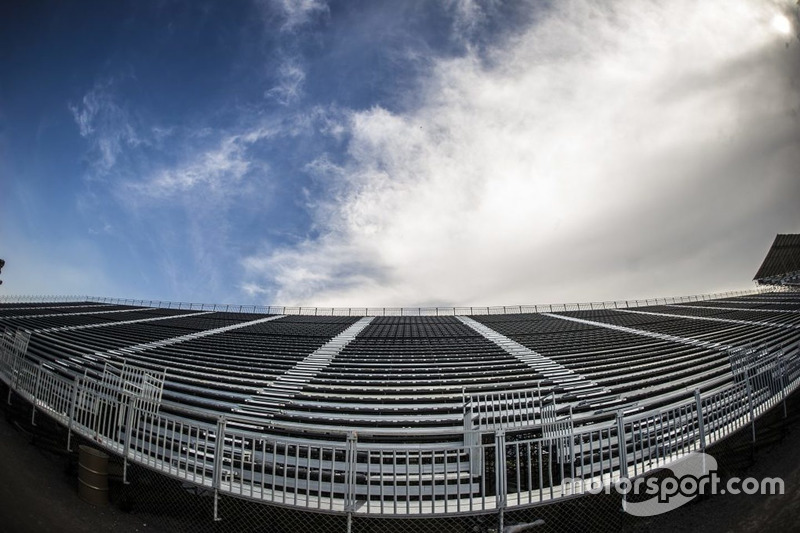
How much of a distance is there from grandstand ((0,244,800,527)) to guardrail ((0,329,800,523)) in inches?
1.4

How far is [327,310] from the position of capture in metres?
34.3

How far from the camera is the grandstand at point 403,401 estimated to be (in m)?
4.13

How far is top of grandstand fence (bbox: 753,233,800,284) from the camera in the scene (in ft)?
118

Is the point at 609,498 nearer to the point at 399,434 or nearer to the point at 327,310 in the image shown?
the point at 399,434

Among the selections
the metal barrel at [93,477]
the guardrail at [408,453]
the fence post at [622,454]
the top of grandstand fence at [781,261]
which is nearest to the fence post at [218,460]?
the guardrail at [408,453]

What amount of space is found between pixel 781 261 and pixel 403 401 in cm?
5020

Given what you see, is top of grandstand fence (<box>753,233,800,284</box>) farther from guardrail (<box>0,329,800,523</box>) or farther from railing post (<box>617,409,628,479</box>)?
railing post (<box>617,409,628,479</box>)

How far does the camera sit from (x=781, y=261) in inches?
1446

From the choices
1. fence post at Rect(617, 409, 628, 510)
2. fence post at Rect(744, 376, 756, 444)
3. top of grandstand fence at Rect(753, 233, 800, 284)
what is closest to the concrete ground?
fence post at Rect(744, 376, 756, 444)

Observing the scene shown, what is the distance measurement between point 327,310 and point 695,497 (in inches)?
1252

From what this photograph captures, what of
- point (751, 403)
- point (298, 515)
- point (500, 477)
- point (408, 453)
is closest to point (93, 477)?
point (298, 515)

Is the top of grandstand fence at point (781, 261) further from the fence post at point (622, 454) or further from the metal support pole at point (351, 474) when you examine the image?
the metal support pole at point (351, 474)

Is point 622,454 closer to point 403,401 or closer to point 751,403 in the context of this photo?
point 751,403


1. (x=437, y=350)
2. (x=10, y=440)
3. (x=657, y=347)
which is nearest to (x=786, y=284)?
(x=657, y=347)
